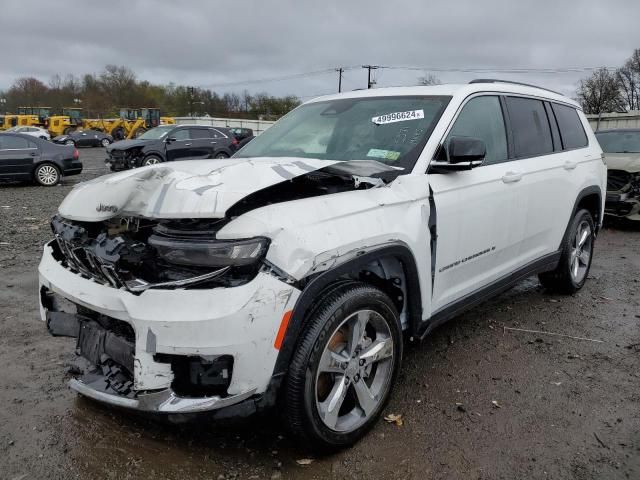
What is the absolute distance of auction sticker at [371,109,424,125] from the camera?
338cm

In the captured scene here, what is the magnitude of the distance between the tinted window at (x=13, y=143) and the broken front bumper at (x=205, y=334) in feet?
45.6

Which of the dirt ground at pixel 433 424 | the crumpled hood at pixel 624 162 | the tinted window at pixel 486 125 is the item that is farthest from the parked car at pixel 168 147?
the tinted window at pixel 486 125

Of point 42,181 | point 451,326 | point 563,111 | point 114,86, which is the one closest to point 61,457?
point 451,326

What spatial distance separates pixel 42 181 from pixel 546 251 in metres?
13.6

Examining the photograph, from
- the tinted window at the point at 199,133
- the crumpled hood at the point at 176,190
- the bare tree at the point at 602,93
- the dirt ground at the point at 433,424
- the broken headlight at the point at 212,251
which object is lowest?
the dirt ground at the point at 433,424

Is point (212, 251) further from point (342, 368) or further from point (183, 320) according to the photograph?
point (342, 368)

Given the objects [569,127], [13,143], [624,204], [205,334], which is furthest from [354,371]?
[13,143]

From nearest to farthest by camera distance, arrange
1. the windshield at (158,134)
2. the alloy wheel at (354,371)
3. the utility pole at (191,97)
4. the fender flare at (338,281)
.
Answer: the fender flare at (338,281) < the alloy wheel at (354,371) < the windshield at (158,134) < the utility pole at (191,97)

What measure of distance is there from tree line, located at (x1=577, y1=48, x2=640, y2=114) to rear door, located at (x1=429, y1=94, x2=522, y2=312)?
63.8 meters

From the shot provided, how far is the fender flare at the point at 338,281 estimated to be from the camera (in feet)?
7.40

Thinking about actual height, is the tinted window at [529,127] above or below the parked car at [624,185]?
above

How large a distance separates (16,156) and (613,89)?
6390 centimetres

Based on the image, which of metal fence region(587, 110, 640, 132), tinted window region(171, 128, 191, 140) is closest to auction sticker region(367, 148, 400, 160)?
tinted window region(171, 128, 191, 140)

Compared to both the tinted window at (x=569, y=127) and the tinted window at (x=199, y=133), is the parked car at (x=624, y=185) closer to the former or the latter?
the tinted window at (x=569, y=127)
